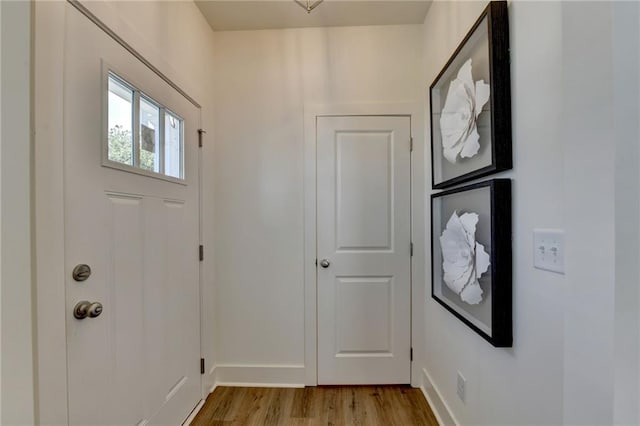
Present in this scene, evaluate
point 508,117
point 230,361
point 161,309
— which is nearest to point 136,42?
point 161,309

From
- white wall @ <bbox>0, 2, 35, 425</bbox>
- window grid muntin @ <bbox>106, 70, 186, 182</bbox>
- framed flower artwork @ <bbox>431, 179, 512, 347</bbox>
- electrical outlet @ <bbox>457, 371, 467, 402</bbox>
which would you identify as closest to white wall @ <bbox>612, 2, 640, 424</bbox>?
framed flower artwork @ <bbox>431, 179, 512, 347</bbox>

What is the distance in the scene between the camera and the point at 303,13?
1961mm

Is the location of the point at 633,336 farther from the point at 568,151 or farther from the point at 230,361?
the point at 230,361

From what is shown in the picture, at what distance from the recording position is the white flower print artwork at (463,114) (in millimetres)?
1187

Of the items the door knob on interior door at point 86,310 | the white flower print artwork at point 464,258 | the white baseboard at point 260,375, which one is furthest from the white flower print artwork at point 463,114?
the white baseboard at point 260,375

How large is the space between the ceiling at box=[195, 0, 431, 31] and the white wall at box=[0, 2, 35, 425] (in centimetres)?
137

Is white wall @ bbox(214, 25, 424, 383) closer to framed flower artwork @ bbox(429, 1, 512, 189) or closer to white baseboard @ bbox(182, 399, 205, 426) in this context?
white baseboard @ bbox(182, 399, 205, 426)

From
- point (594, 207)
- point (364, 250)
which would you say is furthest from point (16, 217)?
point (364, 250)

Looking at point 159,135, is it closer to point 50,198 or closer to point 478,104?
point 50,198

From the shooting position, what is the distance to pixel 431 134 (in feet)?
6.05

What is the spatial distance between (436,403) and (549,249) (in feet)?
4.63

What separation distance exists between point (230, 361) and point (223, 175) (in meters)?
1.41

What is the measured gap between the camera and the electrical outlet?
1418 mm

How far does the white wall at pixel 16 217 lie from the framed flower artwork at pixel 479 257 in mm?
1532
